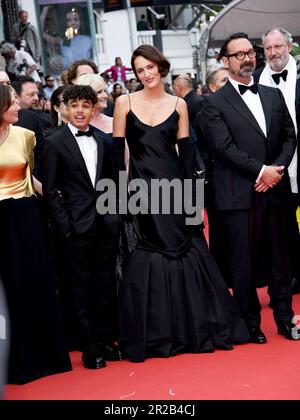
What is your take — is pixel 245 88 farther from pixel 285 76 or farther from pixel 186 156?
pixel 285 76

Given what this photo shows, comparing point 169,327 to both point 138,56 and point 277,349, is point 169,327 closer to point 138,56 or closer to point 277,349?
point 277,349

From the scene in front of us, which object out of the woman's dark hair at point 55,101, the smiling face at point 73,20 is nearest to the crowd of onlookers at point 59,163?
the woman's dark hair at point 55,101

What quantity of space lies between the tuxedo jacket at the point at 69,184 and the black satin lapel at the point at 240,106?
1.01 meters

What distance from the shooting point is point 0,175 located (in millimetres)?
5398

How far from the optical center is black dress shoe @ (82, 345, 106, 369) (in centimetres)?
555

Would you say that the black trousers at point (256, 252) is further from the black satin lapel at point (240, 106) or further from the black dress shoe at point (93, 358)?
the black dress shoe at point (93, 358)

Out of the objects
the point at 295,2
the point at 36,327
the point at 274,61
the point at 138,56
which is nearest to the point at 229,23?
the point at 295,2

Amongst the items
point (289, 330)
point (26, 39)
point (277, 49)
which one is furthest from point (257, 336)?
point (26, 39)

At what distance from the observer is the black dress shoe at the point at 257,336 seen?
5832 millimetres

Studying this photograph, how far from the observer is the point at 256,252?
5.97 metres

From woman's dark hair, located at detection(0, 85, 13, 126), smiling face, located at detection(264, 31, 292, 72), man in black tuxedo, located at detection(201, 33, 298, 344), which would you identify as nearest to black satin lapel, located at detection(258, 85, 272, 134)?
man in black tuxedo, located at detection(201, 33, 298, 344)

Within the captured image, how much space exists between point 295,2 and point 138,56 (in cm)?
944

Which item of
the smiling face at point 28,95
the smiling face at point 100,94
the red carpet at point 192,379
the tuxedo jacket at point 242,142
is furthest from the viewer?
the smiling face at point 28,95

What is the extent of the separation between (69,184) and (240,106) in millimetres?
1270
